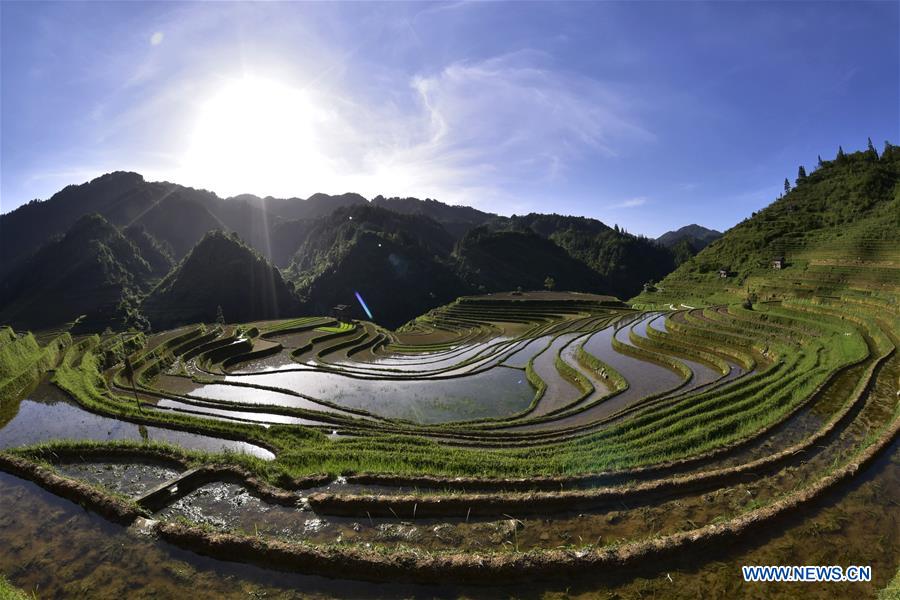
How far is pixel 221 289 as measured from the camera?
102188 mm

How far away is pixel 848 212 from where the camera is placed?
62.8 metres

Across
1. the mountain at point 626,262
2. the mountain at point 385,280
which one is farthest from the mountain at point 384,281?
the mountain at point 626,262

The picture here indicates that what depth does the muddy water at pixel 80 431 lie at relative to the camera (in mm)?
15789

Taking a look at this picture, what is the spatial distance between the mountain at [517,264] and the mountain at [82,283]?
104988 mm

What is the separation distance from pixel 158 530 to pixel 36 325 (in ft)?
403

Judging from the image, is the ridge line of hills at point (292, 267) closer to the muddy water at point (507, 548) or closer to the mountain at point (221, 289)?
the mountain at point (221, 289)

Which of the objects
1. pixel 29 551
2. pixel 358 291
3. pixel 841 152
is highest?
pixel 841 152

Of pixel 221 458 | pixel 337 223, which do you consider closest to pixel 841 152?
pixel 221 458

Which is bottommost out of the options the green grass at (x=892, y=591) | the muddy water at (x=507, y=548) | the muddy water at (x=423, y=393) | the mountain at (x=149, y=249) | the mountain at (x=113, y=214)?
the muddy water at (x=423, y=393)

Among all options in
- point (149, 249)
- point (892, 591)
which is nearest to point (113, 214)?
point (149, 249)

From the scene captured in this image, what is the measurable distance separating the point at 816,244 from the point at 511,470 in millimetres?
68771

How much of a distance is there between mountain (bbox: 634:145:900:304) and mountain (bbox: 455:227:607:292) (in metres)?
71.6

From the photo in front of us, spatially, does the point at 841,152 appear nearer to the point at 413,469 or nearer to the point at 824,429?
the point at 824,429

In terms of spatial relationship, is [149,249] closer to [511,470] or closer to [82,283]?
[82,283]
